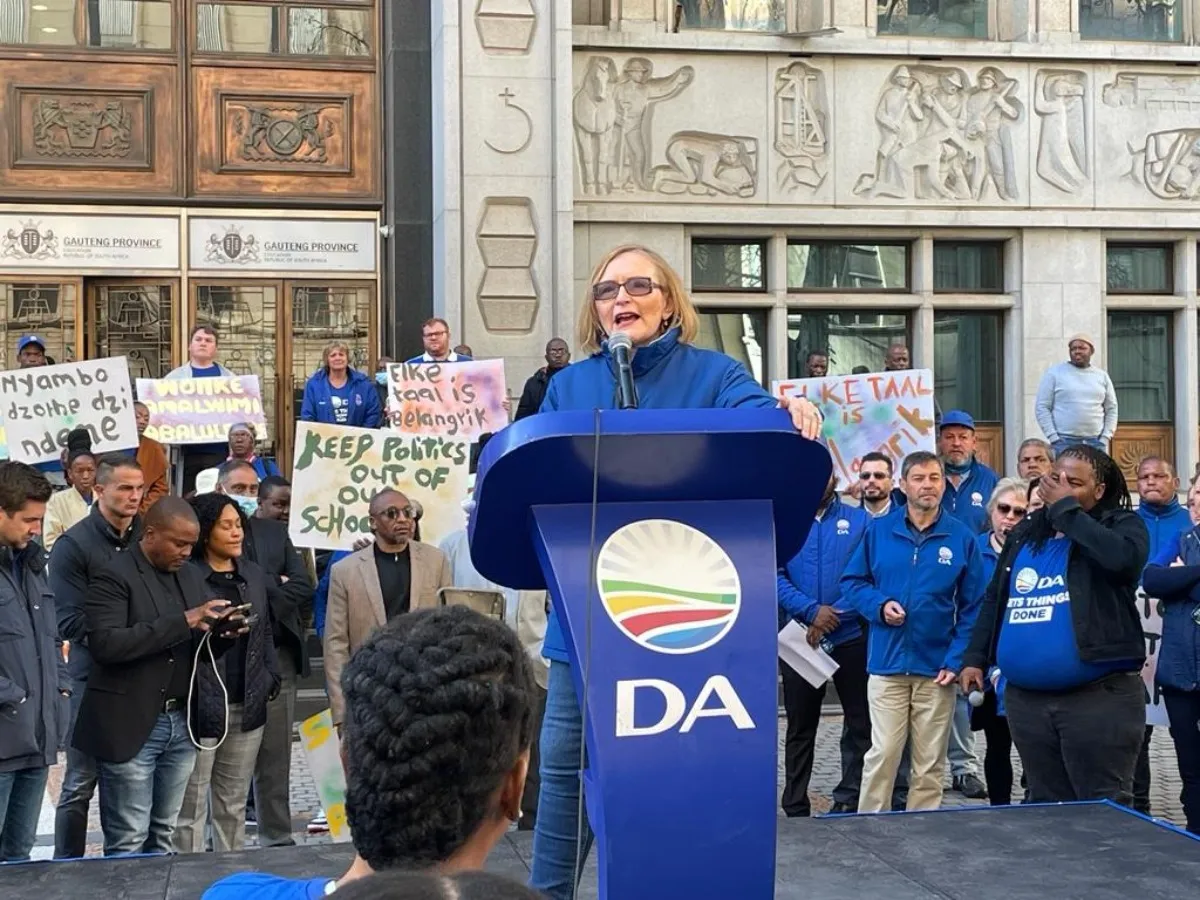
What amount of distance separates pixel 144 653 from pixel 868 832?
2840 mm

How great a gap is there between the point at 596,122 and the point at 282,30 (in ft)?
10.7

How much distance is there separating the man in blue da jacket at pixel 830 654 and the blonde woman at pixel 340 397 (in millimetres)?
5758

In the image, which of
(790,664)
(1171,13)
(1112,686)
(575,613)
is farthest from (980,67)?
(575,613)

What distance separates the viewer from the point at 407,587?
8164 mm

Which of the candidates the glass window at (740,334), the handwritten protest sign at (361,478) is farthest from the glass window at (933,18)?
the handwritten protest sign at (361,478)

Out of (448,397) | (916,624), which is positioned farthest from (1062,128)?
(916,624)

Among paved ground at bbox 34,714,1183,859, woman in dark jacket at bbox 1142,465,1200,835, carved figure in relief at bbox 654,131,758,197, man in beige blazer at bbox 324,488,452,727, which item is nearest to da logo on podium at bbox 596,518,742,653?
man in beige blazer at bbox 324,488,452,727

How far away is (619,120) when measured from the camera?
55.9ft

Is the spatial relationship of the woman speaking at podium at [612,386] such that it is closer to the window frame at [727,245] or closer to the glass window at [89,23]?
the window frame at [727,245]

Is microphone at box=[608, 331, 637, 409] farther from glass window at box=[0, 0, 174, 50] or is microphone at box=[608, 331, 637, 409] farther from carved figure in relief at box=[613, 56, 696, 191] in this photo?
glass window at box=[0, 0, 174, 50]

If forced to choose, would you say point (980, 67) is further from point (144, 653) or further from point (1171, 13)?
point (144, 653)

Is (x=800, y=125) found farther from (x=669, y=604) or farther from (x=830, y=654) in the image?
(x=669, y=604)

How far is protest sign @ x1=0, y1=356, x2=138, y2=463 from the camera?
13148mm

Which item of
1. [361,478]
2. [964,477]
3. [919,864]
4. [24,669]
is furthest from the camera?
[964,477]
